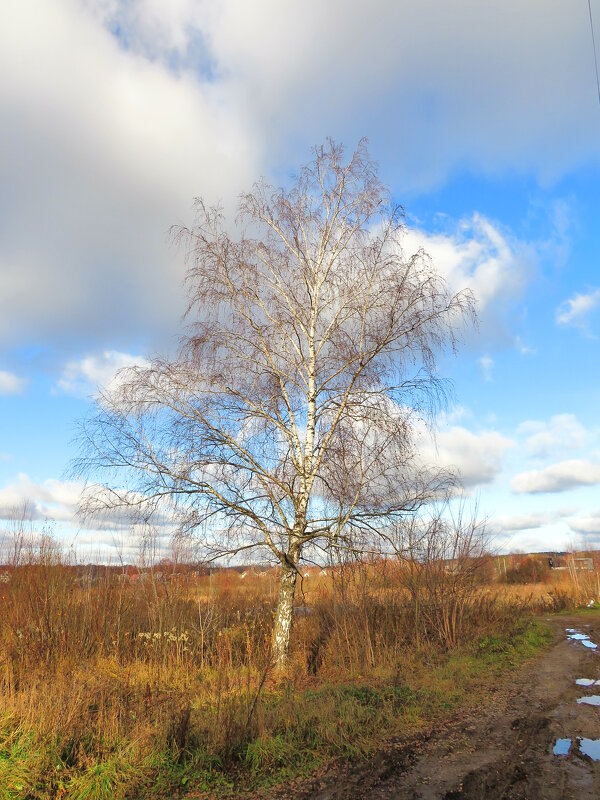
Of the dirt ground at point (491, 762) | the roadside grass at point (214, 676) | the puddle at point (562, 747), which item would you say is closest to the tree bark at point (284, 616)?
the roadside grass at point (214, 676)

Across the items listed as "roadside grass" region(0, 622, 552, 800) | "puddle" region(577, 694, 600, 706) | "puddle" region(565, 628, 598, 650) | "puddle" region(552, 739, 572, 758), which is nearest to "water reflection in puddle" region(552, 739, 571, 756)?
"puddle" region(552, 739, 572, 758)

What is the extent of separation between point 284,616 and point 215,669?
1462 mm

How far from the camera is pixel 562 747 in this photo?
20.1ft

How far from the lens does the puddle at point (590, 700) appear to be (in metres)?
8.21

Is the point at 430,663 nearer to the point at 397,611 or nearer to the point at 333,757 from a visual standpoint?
the point at 397,611

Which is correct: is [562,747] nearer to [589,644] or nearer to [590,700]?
[590,700]

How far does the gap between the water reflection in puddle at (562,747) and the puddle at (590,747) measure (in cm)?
5

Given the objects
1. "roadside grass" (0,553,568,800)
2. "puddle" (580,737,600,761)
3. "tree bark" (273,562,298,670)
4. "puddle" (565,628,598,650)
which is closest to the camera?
"roadside grass" (0,553,568,800)

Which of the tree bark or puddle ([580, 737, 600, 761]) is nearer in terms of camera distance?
puddle ([580, 737, 600, 761])

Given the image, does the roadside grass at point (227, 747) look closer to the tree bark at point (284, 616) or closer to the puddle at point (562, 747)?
the puddle at point (562, 747)

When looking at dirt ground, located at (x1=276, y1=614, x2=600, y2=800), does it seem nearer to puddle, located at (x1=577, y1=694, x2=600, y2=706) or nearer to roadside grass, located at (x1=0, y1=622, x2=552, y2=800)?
puddle, located at (x1=577, y1=694, x2=600, y2=706)

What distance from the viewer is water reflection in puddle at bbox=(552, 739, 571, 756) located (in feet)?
19.4

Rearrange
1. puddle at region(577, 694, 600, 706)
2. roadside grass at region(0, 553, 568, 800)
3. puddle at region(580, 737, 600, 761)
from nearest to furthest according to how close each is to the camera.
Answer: roadside grass at region(0, 553, 568, 800) < puddle at region(580, 737, 600, 761) < puddle at region(577, 694, 600, 706)

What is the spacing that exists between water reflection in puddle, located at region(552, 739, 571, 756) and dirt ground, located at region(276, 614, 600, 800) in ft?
0.15
